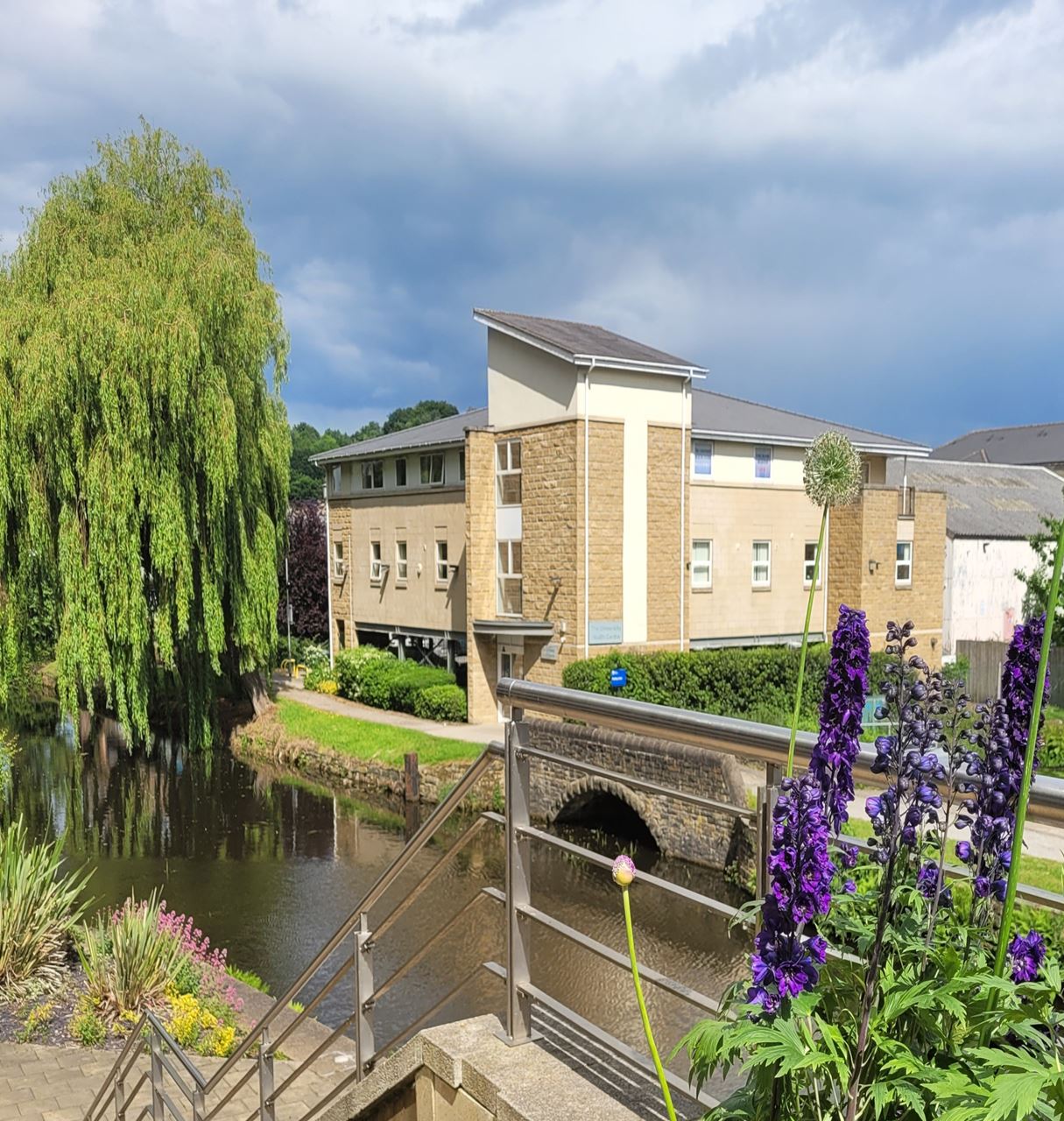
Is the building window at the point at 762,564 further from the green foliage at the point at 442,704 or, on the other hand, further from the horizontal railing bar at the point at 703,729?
the horizontal railing bar at the point at 703,729

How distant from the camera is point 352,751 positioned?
21.1 metres

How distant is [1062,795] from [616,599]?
19988 millimetres

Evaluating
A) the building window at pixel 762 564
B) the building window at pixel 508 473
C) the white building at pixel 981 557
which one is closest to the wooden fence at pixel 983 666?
the white building at pixel 981 557

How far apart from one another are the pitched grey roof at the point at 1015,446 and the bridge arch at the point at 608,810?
1311 inches

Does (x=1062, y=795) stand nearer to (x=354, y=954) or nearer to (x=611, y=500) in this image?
(x=354, y=954)

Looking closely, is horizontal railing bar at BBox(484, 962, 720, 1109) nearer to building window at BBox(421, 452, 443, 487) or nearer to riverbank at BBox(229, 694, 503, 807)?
riverbank at BBox(229, 694, 503, 807)

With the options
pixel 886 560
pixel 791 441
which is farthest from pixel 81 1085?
pixel 886 560

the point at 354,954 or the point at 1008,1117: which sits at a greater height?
the point at 1008,1117

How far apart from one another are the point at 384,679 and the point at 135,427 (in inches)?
390

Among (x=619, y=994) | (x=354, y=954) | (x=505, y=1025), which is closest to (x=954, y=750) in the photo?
(x=505, y=1025)

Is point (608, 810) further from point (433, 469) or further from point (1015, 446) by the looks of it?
point (1015, 446)

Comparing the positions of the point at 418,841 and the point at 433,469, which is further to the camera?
the point at 433,469

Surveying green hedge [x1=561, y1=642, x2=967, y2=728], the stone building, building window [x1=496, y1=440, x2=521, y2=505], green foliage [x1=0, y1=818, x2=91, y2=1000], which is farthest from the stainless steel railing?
building window [x1=496, y1=440, x2=521, y2=505]

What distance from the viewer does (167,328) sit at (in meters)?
17.3
